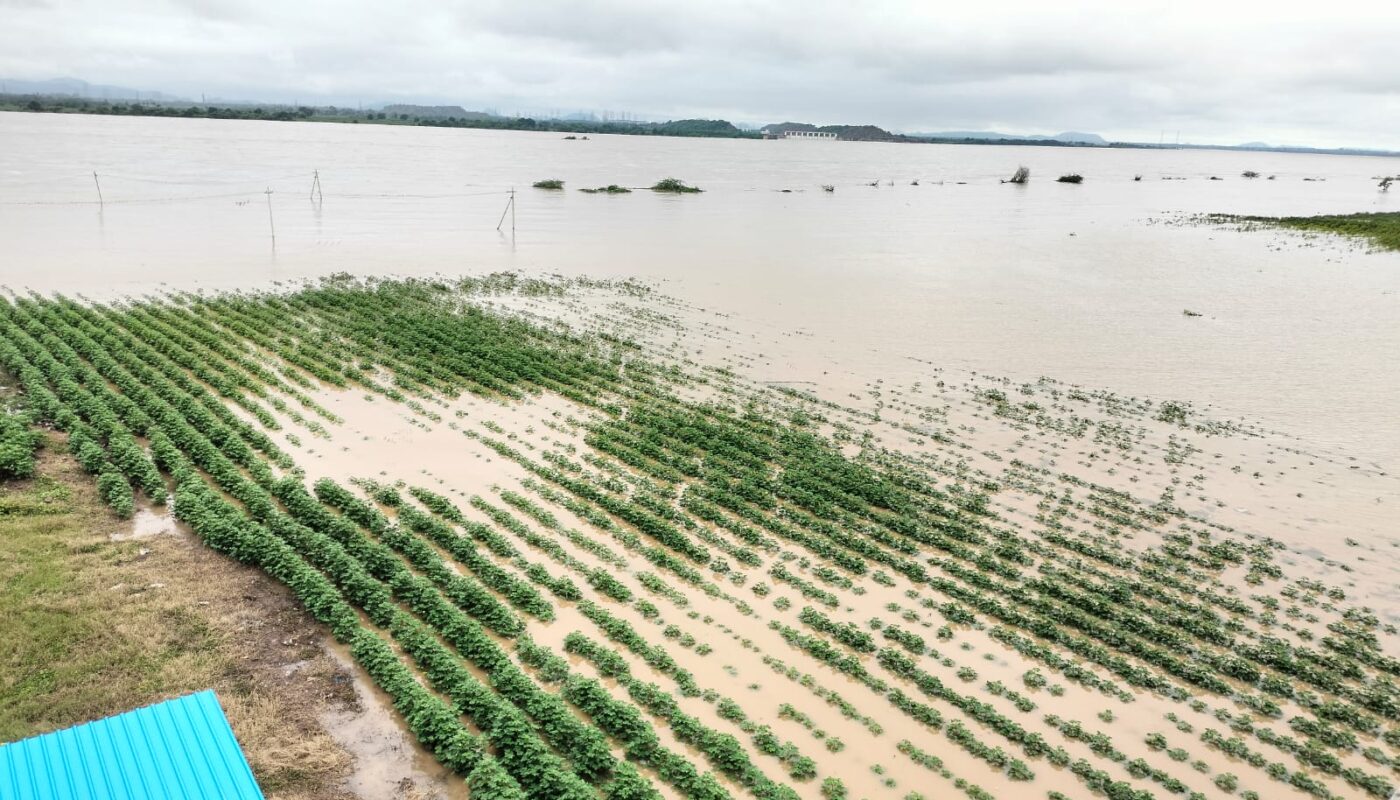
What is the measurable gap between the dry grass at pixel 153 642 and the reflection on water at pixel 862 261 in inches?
599

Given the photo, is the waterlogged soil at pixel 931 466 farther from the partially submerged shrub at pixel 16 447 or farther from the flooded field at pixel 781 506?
the partially submerged shrub at pixel 16 447

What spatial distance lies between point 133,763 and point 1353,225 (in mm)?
79991

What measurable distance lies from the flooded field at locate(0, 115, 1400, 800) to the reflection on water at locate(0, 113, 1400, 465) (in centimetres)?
37

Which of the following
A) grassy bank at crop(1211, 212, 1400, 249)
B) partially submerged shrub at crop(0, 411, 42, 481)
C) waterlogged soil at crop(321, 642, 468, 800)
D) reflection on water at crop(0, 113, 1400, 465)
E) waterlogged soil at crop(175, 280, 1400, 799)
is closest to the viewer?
waterlogged soil at crop(321, 642, 468, 800)

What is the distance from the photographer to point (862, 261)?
4441 centimetres

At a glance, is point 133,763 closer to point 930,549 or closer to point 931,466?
point 930,549

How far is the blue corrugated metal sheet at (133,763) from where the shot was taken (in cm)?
629

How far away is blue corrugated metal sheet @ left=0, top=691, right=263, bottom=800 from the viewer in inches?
248

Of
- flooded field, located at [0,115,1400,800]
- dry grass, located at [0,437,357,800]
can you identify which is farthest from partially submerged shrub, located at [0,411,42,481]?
dry grass, located at [0,437,357,800]

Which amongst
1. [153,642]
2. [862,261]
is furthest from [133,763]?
[862,261]

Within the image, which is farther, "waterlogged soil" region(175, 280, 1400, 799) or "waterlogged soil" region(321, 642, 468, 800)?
"waterlogged soil" region(175, 280, 1400, 799)

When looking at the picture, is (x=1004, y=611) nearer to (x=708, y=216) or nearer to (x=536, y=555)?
(x=536, y=555)

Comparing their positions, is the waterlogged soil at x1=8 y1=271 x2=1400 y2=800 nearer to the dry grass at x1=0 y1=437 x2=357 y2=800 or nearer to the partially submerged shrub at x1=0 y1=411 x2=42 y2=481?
the dry grass at x1=0 y1=437 x2=357 y2=800

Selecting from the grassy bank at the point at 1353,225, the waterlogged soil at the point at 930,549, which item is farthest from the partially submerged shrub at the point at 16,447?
the grassy bank at the point at 1353,225
